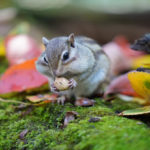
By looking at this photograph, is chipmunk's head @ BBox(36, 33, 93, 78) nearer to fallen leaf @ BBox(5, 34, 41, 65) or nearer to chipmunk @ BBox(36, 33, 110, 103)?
chipmunk @ BBox(36, 33, 110, 103)

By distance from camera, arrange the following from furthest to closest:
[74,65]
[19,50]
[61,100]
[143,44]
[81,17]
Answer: [81,17] < [19,50] < [61,100] < [74,65] < [143,44]

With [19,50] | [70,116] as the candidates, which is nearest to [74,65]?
[70,116]

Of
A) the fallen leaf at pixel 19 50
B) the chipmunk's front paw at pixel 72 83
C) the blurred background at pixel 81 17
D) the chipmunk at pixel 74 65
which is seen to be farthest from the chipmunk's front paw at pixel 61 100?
the blurred background at pixel 81 17

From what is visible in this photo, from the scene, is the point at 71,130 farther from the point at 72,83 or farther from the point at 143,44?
the point at 143,44

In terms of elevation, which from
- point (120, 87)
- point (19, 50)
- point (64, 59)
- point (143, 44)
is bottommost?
point (120, 87)

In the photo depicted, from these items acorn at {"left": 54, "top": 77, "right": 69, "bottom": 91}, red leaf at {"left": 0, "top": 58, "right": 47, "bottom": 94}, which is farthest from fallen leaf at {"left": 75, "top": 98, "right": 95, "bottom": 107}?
red leaf at {"left": 0, "top": 58, "right": 47, "bottom": 94}
